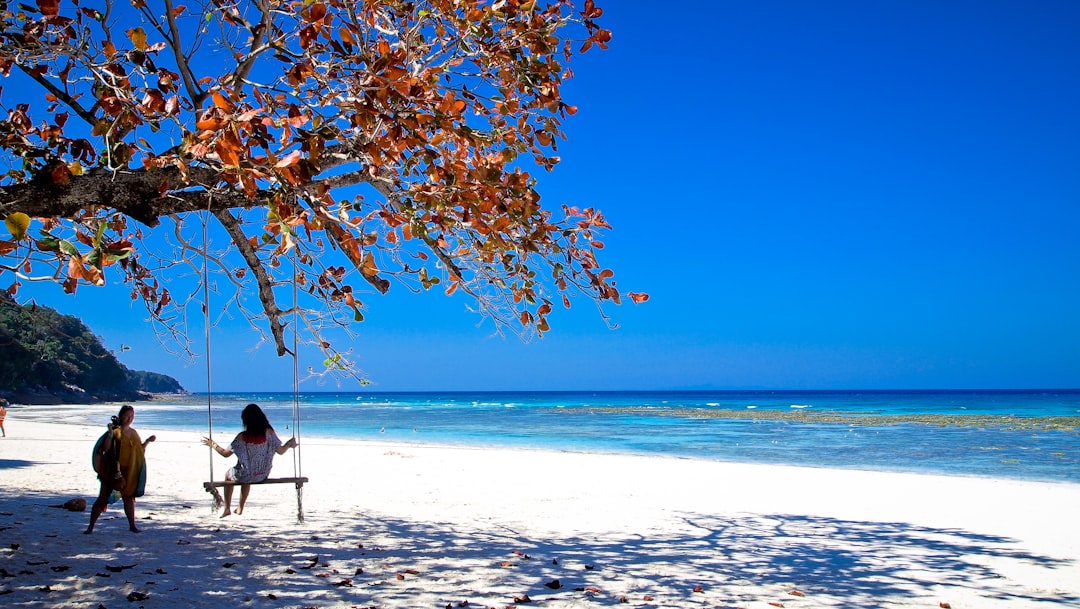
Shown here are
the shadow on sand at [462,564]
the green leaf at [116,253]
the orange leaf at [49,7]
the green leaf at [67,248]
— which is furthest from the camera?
the shadow on sand at [462,564]

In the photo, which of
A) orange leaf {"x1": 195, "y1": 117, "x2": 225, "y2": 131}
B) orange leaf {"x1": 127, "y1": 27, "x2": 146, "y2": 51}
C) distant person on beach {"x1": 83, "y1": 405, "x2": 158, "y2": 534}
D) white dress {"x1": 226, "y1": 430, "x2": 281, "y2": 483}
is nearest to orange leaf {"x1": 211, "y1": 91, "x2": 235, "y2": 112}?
orange leaf {"x1": 195, "y1": 117, "x2": 225, "y2": 131}

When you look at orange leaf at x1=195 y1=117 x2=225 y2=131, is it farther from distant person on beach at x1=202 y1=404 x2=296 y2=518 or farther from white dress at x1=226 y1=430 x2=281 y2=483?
white dress at x1=226 y1=430 x2=281 y2=483

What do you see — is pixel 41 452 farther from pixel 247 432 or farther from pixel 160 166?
pixel 160 166

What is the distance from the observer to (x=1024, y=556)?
6699 millimetres

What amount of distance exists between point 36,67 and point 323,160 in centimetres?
192

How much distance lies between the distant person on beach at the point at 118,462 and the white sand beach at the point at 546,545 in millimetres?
356

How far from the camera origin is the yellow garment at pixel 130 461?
21.4 ft

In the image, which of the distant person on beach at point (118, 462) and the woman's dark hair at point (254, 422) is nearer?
the distant person on beach at point (118, 462)

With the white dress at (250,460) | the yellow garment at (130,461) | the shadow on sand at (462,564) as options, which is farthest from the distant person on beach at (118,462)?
the white dress at (250,460)

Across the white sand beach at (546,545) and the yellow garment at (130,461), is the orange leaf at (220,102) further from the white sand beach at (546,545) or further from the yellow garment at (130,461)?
the yellow garment at (130,461)

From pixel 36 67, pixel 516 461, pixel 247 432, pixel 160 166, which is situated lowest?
pixel 516 461

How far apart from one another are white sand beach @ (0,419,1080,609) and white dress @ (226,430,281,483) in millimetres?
491

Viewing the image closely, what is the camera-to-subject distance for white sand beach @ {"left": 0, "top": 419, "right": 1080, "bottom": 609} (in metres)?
5.07

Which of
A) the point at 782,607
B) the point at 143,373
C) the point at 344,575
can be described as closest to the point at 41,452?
the point at 344,575
